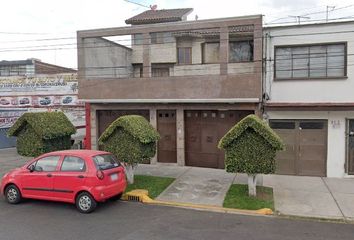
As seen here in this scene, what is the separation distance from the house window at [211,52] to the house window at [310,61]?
5.24 m

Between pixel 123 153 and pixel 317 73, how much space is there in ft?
27.8

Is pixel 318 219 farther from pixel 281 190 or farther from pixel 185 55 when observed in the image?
pixel 185 55

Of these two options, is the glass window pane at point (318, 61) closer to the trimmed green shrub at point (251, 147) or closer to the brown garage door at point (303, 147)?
the brown garage door at point (303, 147)

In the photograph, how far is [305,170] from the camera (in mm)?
14594

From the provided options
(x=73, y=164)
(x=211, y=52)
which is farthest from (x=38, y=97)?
(x=73, y=164)

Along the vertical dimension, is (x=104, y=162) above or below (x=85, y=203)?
above

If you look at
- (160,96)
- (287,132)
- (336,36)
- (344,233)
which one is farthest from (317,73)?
(344,233)

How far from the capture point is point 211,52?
19.7 m

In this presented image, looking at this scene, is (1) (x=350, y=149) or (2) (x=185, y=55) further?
(2) (x=185, y=55)

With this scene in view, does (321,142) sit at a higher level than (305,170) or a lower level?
higher

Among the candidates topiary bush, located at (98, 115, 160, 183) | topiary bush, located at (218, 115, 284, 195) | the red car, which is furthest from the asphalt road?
topiary bush, located at (98, 115, 160, 183)

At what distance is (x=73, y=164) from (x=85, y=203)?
113 centimetres

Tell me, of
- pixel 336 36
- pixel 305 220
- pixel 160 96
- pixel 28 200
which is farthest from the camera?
pixel 160 96

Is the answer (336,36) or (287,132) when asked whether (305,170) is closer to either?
(287,132)
